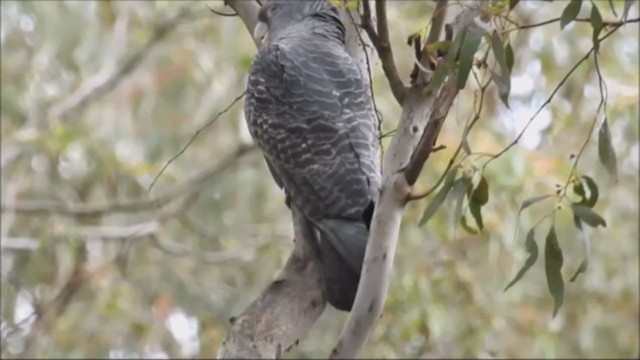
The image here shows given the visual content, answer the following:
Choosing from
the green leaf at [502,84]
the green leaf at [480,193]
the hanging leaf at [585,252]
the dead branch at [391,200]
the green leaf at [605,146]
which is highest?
the green leaf at [502,84]

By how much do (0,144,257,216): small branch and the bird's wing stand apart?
192 centimetres

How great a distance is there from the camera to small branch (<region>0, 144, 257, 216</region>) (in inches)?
155

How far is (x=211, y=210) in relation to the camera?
449cm

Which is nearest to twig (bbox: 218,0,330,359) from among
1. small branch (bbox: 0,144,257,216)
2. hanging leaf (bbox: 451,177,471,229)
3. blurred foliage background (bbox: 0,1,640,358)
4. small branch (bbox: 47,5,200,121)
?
hanging leaf (bbox: 451,177,471,229)

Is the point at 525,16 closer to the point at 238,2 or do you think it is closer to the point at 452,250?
the point at 452,250

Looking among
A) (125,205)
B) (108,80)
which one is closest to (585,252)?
(125,205)

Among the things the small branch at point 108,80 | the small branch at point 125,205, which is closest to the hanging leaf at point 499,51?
the small branch at point 125,205

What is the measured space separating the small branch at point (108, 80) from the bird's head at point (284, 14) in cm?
208

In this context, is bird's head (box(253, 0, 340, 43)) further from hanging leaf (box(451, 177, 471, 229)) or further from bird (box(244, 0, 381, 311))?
hanging leaf (box(451, 177, 471, 229))

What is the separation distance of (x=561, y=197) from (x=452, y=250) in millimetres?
2163

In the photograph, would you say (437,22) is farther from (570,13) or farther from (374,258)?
(374,258)

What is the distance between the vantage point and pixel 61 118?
429 centimetres

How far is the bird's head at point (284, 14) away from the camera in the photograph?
211 centimetres

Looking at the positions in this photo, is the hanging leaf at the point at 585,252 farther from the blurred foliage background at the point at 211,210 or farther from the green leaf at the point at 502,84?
the blurred foliage background at the point at 211,210
